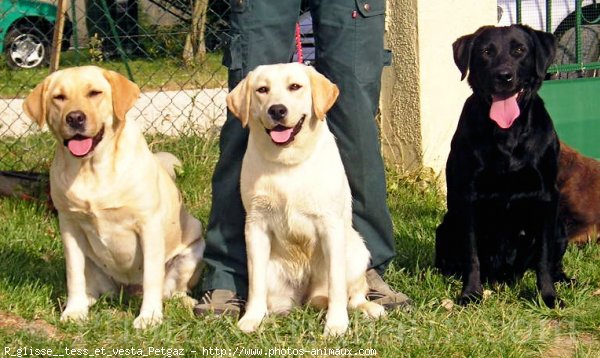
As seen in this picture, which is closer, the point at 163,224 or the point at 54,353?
the point at 54,353

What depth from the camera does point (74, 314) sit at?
358 cm

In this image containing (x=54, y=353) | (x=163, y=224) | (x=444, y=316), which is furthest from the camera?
(x=163, y=224)

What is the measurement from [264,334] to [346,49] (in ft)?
3.89

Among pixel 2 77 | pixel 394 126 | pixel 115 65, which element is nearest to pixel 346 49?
pixel 394 126

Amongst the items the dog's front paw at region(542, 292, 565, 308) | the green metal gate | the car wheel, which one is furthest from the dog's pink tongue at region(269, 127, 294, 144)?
the car wheel

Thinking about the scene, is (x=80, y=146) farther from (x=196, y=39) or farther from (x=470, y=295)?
(x=196, y=39)

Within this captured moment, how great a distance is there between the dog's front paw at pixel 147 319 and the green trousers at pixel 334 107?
31cm

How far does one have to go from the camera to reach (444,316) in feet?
11.5

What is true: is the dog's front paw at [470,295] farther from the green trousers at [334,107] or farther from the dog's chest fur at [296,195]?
the dog's chest fur at [296,195]

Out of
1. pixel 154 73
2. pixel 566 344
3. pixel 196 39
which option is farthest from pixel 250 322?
pixel 154 73

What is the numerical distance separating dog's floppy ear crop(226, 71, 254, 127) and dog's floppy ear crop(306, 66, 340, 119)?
0.24 m

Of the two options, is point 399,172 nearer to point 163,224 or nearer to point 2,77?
point 163,224

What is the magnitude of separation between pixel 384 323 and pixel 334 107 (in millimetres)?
926

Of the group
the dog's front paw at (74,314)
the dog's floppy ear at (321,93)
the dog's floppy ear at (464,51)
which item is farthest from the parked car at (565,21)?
the dog's front paw at (74,314)
